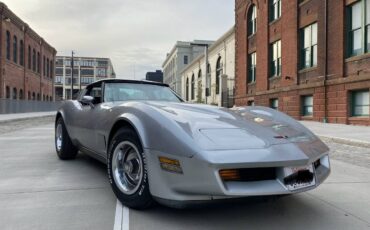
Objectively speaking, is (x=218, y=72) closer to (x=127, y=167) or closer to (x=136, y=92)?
(x=136, y=92)

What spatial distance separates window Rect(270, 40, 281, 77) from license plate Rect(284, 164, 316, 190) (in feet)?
73.3

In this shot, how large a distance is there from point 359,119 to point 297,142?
576 inches

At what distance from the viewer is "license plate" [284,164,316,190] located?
3004 millimetres

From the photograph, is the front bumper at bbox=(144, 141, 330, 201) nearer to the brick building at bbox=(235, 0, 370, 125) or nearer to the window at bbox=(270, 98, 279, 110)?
the brick building at bbox=(235, 0, 370, 125)

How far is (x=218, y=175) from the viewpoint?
2.81 meters

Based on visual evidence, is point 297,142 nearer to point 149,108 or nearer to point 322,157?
point 322,157

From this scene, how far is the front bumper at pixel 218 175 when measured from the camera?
281cm

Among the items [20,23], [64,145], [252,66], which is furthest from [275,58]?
[20,23]

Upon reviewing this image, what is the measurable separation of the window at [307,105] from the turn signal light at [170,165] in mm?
18967

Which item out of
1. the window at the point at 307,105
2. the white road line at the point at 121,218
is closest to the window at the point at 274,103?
the window at the point at 307,105

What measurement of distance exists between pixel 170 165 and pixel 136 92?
226cm

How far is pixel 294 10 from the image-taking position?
22.2m

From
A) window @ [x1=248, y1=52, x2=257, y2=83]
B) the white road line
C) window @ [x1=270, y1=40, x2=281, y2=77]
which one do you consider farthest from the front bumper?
window @ [x1=248, y1=52, x2=257, y2=83]

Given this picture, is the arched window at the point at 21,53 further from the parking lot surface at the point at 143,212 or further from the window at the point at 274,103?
the parking lot surface at the point at 143,212
